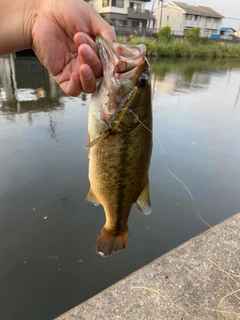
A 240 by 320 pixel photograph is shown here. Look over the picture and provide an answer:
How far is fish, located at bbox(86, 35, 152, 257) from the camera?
58.7 inches

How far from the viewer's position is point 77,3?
1616mm

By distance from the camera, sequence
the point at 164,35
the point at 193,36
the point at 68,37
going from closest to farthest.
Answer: the point at 68,37 → the point at 164,35 → the point at 193,36

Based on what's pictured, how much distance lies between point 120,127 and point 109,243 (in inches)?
31.3

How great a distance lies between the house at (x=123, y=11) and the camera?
38406 millimetres

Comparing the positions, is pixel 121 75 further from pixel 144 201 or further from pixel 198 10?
pixel 198 10

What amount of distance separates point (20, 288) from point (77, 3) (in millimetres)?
3027

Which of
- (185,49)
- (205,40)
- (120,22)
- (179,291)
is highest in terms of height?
(120,22)

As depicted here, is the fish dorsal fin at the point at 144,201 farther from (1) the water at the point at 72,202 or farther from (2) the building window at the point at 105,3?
(2) the building window at the point at 105,3

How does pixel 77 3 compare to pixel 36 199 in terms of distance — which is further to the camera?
pixel 36 199

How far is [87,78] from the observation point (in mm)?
1459

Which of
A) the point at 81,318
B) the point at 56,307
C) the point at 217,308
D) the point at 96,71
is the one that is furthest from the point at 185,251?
the point at 96,71

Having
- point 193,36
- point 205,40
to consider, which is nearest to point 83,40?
point 193,36

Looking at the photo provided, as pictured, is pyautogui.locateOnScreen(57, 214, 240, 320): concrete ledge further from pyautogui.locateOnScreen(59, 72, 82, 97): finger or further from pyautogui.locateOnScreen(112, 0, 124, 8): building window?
pyautogui.locateOnScreen(112, 0, 124, 8): building window

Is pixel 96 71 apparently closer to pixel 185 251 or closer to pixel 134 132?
pixel 134 132
